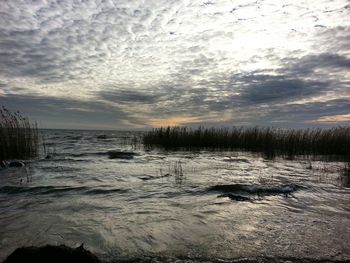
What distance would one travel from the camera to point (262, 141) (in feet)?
71.3

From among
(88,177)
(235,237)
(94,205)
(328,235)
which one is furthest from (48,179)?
(328,235)

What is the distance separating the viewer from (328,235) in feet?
15.0

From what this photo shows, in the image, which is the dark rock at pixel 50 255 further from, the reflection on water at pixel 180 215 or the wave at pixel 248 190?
the wave at pixel 248 190

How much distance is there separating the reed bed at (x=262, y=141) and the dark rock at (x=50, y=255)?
16.3 meters

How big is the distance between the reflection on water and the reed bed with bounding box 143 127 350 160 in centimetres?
992

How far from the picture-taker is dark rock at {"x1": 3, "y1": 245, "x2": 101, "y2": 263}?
9.11ft

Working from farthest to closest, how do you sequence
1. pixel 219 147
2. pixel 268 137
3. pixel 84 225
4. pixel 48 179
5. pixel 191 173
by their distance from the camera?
pixel 219 147
pixel 268 137
pixel 191 173
pixel 48 179
pixel 84 225

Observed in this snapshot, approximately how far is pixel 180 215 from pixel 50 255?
317 cm

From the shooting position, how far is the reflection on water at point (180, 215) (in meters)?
4.14

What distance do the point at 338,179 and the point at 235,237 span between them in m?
6.77

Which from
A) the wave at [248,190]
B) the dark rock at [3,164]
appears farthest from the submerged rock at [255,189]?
the dark rock at [3,164]

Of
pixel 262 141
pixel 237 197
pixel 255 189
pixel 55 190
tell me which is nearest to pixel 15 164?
pixel 55 190

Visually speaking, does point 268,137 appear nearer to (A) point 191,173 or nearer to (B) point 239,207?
(A) point 191,173

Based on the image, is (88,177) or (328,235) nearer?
(328,235)
